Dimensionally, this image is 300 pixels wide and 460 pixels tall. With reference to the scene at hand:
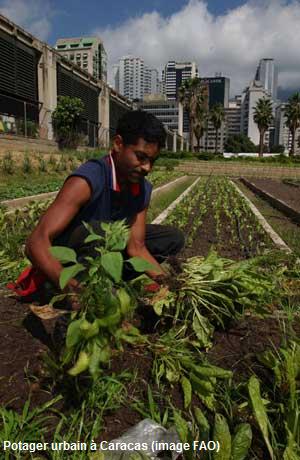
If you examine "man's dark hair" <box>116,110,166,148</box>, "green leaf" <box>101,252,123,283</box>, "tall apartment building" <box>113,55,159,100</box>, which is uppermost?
"tall apartment building" <box>113,55,159,100</box>

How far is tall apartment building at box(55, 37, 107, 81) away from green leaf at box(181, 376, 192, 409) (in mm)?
62643

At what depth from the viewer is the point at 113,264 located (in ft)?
4.24

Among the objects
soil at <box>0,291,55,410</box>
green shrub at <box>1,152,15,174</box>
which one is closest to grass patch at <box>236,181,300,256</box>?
soil at <box>0,291,55,410</box>

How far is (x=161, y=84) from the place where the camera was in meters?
154

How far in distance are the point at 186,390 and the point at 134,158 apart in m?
1.30

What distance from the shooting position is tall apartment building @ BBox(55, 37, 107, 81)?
66194 millimetres

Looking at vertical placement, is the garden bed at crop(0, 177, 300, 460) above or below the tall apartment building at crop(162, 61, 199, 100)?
below

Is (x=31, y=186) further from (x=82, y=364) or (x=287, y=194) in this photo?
(x=82, y=364)

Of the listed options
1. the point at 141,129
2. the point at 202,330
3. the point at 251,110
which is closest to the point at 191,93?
the point at 141,129

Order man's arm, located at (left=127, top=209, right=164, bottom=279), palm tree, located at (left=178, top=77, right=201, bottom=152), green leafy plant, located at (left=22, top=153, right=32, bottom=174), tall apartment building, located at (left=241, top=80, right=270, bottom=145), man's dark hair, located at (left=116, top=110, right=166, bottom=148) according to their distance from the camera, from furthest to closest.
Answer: tall apartment building, located at (left=241, top=80, right=270, bottom=145) → palm tree, located at (left=178, top=77, right=201, bottom=152) → green leafy plant, located at (left=22, top=153, right=32, bottom=174) → man's arm, located at (left=127, top=209, right=164, bottom=279) → man's dark hair, located at (left=116, top=110, right=166, bottom=148)

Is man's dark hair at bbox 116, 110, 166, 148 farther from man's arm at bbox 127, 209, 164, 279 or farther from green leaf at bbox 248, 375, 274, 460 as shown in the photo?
green leaf at bbox 248, 375, 274, 460

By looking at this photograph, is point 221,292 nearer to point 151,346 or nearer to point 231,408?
point 151,346

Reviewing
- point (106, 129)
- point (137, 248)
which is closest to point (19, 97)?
point (106, 129)

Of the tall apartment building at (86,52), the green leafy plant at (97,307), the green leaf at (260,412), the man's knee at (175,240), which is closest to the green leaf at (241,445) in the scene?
the green leaf at (260,412)
